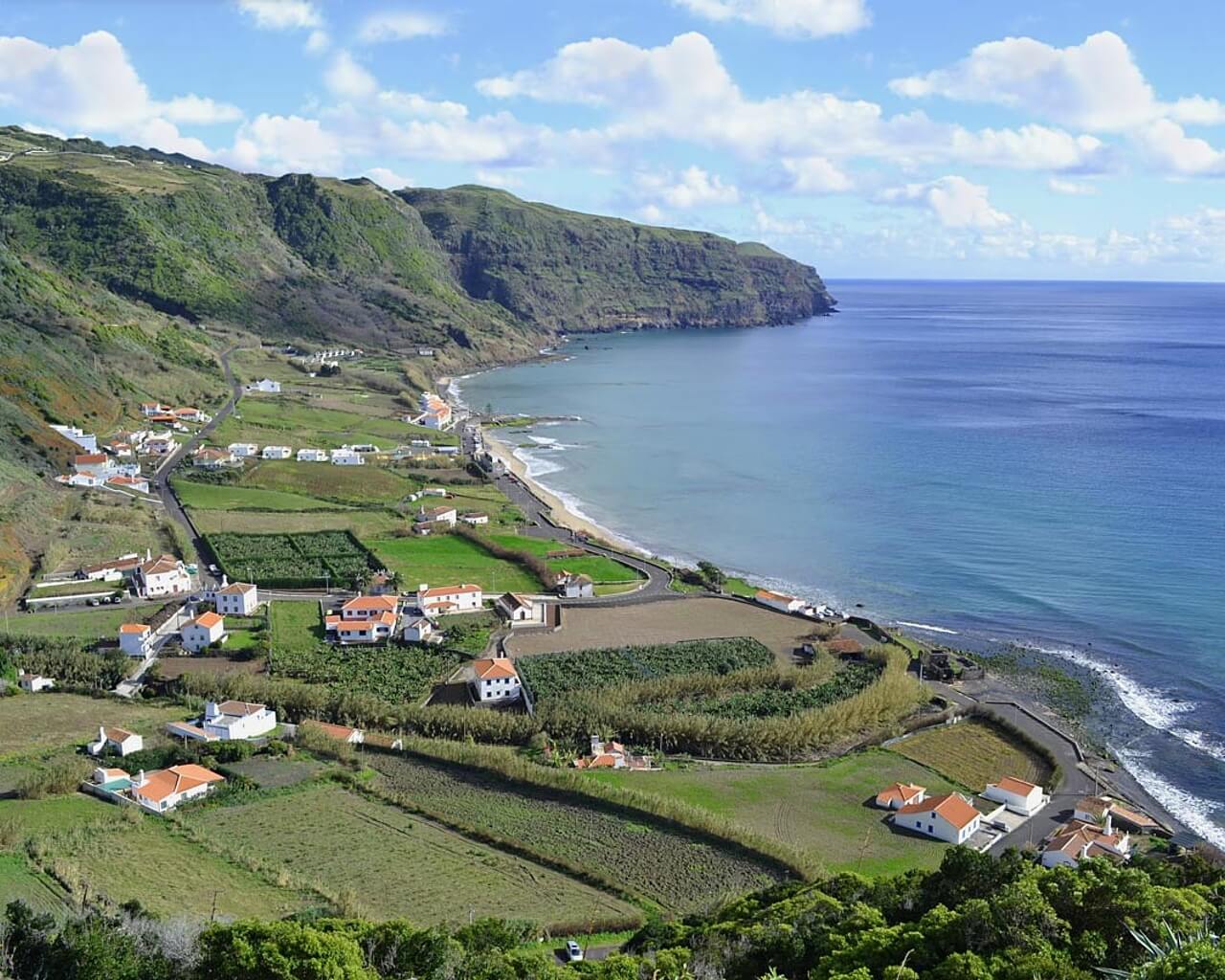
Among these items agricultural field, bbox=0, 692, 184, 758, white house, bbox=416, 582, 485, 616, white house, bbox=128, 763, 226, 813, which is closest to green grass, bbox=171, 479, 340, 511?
white house, bbox=416, 582, 485, 616

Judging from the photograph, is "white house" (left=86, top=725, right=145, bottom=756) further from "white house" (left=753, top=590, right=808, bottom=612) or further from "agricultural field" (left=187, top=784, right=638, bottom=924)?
"white house" (left=753, top=590, right=808, bottom=612)

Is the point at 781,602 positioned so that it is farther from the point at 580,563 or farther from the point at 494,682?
the point at 494,682

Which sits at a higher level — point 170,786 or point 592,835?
point 170,786

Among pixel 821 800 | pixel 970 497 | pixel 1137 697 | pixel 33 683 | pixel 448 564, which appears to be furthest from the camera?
pixel 970 497

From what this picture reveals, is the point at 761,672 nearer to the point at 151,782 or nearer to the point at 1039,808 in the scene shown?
the point at 1039,808

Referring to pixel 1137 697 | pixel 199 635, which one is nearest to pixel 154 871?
pixel 199 635

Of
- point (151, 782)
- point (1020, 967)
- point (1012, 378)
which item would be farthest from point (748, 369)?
point (1020, 967)

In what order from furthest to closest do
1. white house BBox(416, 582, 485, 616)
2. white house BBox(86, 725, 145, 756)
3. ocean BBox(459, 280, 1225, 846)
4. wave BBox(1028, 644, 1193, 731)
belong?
white house BBox(416, 582, 485, 616)
ocean BBox(459, 280, 1225, 846)
wave BBox(1028, 644, 1193, 731)
white house BBox(86, 725, 145, 756)
